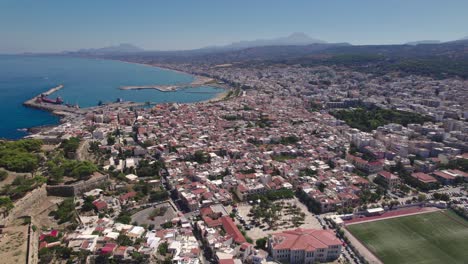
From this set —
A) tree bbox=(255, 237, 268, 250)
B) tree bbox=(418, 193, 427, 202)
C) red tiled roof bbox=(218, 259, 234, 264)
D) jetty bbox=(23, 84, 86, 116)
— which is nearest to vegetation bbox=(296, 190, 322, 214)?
tree bbox=(255, 237, 268, 250)

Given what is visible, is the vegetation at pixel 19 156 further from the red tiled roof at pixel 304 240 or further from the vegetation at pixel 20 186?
the red tiled roof at pixel 304 240

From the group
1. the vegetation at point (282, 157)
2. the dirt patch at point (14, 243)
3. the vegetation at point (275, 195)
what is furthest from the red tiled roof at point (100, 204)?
the vegetation at point (282, 157)

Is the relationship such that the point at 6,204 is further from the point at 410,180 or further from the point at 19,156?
the point at 410,180

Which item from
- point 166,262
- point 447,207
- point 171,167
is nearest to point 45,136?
point 171,167

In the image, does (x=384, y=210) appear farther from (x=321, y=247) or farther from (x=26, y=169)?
(x=26, y=169)

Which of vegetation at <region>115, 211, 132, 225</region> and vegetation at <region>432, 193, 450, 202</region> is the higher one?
vegetation at <region>115, 211, 132, 225</region>

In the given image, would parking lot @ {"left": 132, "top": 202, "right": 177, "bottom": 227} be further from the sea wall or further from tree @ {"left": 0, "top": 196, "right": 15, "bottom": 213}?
tree @ {"left": 0, "top": 196, "right": 15, "bottom": 213}
